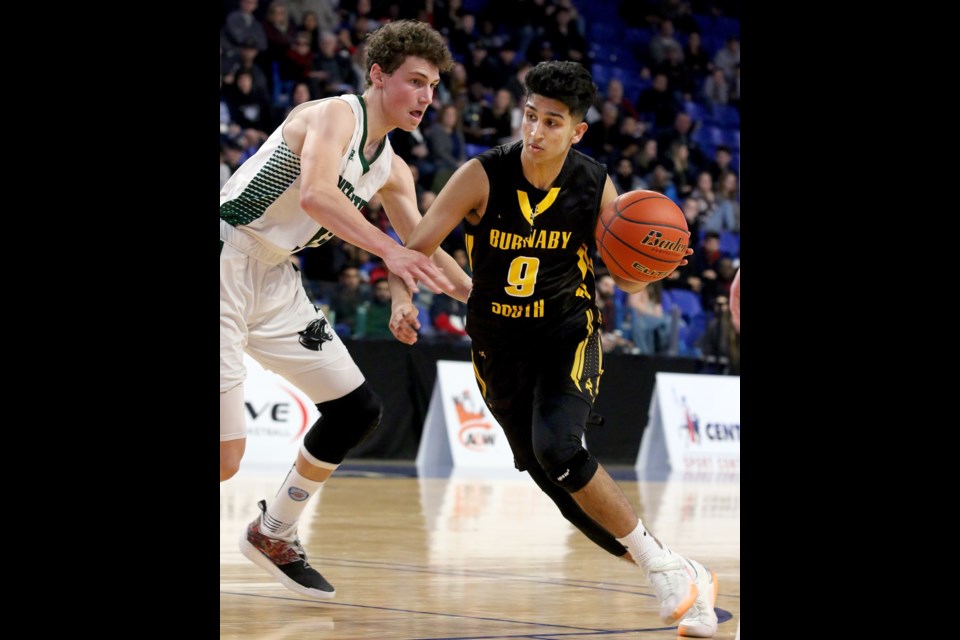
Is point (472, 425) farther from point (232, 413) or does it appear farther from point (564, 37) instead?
point (564, 37)

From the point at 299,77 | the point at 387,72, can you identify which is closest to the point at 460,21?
the point at 299,77

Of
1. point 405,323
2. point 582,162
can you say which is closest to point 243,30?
point 582,162

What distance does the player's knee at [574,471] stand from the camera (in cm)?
394

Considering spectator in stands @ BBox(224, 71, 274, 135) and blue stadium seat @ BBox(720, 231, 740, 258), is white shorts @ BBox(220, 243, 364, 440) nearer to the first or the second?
spectator in stands @ BBox(224, 71, 274, 135)

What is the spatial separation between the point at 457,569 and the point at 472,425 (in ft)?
22.5

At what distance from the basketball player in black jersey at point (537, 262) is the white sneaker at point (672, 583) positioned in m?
0.35

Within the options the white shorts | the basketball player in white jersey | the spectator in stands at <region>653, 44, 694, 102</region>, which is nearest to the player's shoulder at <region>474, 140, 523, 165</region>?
the basketball player in white jersey

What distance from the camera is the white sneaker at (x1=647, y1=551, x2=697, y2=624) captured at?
3.81 metres
